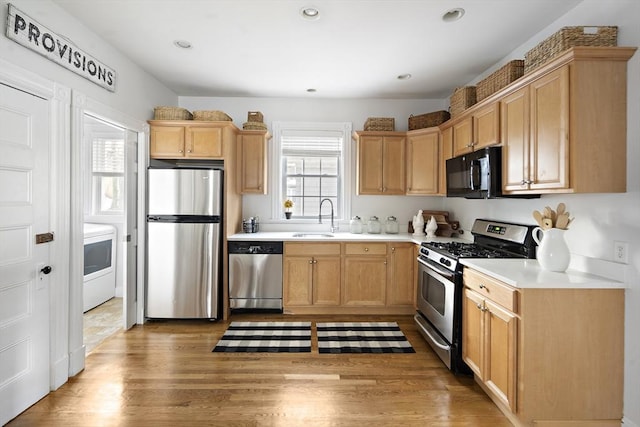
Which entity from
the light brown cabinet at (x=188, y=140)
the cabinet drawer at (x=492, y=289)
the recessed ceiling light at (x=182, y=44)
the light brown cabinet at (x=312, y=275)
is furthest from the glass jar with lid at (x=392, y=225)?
the recessed ceiling light at (x=182, y=44)

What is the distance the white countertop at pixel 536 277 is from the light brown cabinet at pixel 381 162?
1910 millimetres

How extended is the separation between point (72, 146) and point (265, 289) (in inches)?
91.1

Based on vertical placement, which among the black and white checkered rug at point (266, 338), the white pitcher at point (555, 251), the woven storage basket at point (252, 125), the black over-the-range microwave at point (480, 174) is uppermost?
the woven storage basket at point (252, 125)

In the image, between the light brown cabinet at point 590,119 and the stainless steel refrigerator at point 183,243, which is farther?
the stainless steel refrigerator at point 183,243

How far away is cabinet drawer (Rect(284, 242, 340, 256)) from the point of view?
3803 millimetres

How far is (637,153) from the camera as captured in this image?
5.95ft

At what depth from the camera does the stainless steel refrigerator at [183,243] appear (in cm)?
352

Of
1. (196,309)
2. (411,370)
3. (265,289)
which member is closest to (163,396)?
(196,309)

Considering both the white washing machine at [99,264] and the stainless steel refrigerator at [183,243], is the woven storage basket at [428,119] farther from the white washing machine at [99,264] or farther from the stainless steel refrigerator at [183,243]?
the white washing machine at [99,264]

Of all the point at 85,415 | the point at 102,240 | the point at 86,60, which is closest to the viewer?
the point at 85,415

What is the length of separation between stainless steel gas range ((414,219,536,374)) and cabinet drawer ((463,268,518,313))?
0.14m

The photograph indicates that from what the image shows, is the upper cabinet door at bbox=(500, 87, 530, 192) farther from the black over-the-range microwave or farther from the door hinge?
the door hinge

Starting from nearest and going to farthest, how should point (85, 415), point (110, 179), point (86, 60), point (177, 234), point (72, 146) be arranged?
1. point (85, 415)
2. point (72, 146)
3. point (86, 60)
4. point (177, 234)
5. point (110, 179)

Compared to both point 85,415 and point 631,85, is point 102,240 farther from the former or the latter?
point 631,85
